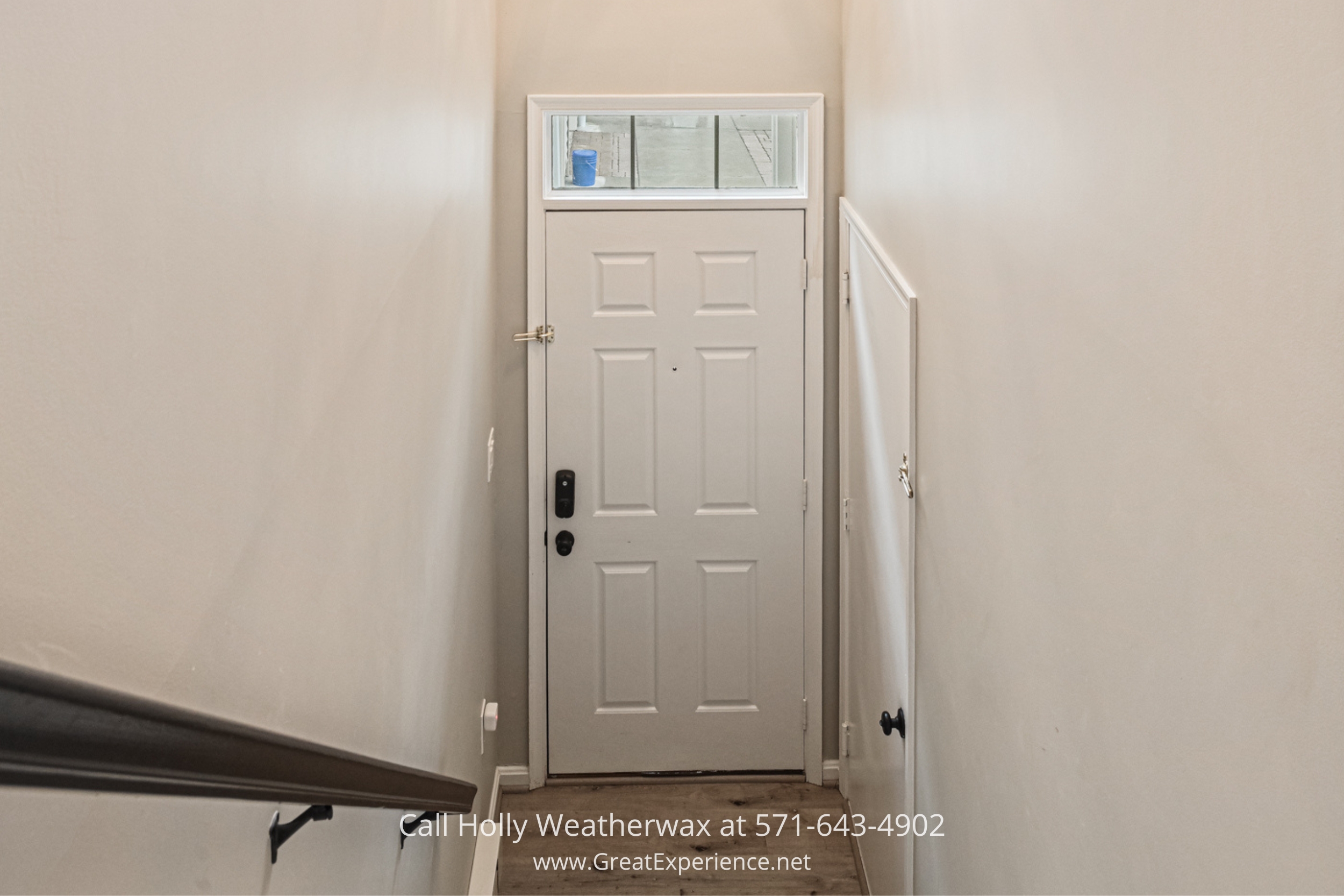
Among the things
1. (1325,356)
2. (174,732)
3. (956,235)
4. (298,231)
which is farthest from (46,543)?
(956,235)

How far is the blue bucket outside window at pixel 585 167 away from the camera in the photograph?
361 cm

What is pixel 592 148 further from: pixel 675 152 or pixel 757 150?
pixel 757 150

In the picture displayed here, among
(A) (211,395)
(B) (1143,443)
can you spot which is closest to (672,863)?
(B) (1143,443)

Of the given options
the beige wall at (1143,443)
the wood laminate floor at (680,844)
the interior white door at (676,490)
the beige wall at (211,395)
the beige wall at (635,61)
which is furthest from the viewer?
the interior white door at (676,490)

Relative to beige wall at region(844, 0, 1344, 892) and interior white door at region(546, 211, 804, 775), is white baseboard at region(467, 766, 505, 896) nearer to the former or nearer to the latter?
interior white door at region(546, 211, 804, 775)

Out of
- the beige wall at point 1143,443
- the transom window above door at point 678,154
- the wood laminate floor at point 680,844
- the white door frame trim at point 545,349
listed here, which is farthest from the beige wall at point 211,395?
the transom window above door at point 678,154

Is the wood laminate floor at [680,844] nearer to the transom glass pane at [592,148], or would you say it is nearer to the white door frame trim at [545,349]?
the white door frame trim at [545,349]

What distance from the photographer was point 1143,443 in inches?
46.4

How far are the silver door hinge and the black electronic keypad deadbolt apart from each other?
0.47 metres

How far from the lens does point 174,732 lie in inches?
23.5

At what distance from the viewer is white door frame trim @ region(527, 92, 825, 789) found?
3537 mm

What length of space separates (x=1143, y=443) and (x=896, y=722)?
162cm

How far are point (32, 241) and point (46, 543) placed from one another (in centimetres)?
19

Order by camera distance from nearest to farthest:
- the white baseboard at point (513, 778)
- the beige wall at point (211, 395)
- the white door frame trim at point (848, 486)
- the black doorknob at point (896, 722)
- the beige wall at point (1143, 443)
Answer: the beige wall at point (211, 395), the beige wall at point (1143, 443), the white door frame trim at point (848, 486), the black doorknob at point (896, 722), the white baseboard at point (513, 778)
